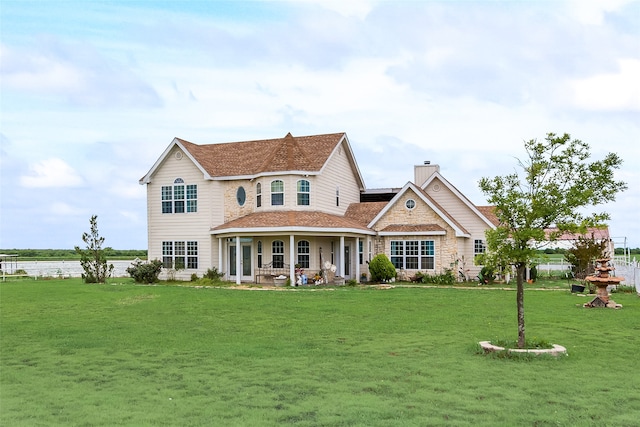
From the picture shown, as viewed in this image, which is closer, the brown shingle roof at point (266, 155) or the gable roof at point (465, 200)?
the brown shingle roof at point (266, 155)

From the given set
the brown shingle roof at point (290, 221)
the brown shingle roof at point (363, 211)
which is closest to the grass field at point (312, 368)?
the brown shingle roof at point (290, 221)

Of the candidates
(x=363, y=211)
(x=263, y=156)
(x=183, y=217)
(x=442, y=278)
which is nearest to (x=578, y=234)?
(x=442, y=278)

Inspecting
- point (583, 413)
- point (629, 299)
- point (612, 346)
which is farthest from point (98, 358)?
point (629, 299)

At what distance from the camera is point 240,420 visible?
7.86 metres

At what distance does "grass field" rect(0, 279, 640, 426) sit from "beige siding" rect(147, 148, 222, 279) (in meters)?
14.3

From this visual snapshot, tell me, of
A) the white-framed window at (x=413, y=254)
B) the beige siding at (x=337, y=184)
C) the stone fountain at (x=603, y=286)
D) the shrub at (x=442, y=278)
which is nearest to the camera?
the stone fountain at (x=603, y=286)

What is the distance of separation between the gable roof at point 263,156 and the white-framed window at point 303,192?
2.44 ft

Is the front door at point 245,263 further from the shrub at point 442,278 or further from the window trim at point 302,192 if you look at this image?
the shrub at point 442,278

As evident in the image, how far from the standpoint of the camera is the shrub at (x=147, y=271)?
34.2 meters

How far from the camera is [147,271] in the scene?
112 ft

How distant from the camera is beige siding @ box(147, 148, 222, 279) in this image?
114ft

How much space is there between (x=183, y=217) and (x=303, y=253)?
25.7 feet

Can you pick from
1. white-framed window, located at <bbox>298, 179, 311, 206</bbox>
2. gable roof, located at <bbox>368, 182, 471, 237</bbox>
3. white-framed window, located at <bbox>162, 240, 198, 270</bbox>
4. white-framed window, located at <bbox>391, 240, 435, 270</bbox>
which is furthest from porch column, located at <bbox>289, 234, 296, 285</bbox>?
white-framed window, located at <bbox>162, 240, 198, 270</bbox>

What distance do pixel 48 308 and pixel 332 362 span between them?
46.3ft
